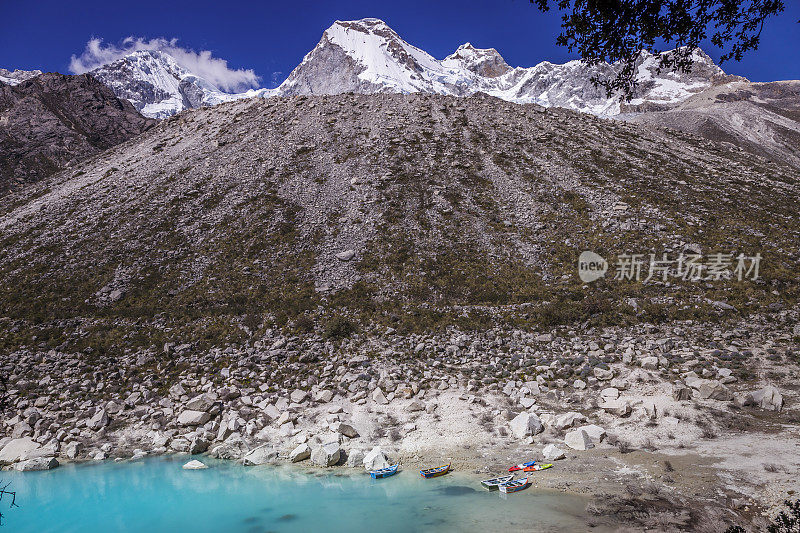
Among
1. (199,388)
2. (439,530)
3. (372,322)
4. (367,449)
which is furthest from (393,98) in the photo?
(439,530)

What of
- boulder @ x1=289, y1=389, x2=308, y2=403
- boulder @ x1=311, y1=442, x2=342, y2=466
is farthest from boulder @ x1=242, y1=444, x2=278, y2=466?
boulder @ x1=289, y1=389, x2=308, y2=403

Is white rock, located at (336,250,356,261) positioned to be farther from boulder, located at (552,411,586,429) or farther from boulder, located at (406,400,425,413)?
boulder, located at (552,411,586,429)

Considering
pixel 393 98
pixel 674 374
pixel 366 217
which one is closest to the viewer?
pixel 674 374

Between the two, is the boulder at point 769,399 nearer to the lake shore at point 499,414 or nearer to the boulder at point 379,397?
the lake shore at point 499,414

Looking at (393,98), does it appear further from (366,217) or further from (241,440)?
(241,440)

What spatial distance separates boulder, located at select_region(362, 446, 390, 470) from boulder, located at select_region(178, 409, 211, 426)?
8.46 meters

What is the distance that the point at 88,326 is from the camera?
1017 inches

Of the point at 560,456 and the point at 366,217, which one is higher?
the point at 366,217

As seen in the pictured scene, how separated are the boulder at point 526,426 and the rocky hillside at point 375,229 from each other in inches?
376

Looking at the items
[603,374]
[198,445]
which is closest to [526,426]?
[603,374]

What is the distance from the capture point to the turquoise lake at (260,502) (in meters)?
10.9

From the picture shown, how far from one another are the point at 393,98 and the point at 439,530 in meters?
63.7

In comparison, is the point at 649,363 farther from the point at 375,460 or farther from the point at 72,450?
the point at 72,450

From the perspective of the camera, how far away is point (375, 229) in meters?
36.6
